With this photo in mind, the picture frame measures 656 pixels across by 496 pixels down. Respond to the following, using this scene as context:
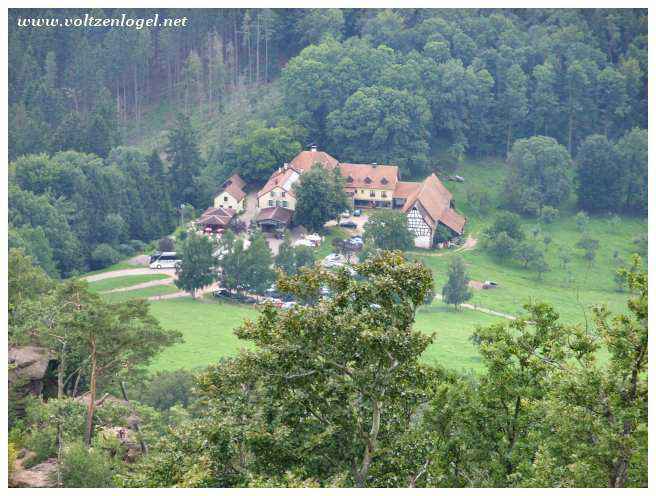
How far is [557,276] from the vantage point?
2239 inches

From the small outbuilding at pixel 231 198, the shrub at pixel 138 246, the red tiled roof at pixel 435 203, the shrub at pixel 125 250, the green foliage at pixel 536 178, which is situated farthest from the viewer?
the green foliage at pixel 536 178

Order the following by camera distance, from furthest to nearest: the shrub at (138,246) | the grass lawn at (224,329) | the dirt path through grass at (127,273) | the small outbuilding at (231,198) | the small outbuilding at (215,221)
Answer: the small outbuilding at (231,198) < the small outbuilding at (215,221) < the shrub at (138,246) < the dirt path through grass at (127,273) < the grass lawn at (224,329)

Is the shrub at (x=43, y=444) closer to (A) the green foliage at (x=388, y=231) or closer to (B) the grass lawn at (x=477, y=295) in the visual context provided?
(B) the grass lawn at (x=477, y=295)

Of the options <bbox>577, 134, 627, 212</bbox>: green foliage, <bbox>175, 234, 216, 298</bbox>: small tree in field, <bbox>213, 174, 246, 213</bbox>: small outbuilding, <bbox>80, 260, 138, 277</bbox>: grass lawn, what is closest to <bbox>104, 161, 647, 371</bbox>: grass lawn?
<bbox>175, 234, 216, 298</bbox>: small tree in field

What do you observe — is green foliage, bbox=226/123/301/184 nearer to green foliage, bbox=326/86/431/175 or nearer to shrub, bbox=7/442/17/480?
green foliage, bbox=326/86/431/175

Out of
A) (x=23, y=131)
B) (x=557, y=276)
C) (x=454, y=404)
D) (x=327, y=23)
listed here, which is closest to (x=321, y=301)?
(x=454, y=404)

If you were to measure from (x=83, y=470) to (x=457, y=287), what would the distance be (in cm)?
2951

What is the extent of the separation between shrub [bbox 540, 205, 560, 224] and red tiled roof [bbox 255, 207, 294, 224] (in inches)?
615

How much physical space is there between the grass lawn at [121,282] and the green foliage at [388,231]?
430 inches

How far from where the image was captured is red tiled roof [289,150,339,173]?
63.9 meters

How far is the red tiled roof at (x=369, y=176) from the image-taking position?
6369cm

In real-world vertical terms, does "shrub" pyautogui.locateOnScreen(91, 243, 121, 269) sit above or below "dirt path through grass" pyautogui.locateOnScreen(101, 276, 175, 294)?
above

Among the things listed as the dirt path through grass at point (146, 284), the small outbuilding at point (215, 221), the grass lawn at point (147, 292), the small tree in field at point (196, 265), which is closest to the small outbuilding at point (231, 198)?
the small outbuilding at point (215, 221)

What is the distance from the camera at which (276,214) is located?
59.6 metres
